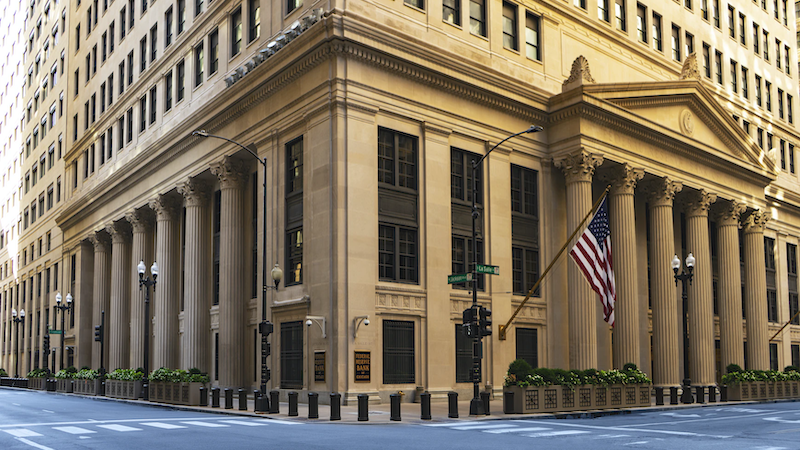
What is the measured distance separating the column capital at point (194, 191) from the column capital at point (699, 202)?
29.3 metres

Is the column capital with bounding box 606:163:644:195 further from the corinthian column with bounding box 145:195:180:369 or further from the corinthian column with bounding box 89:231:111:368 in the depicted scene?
the corinthian column with bounding box 89:231:111:368

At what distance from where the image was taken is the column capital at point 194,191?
4416 centimetres

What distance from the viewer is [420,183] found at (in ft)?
113

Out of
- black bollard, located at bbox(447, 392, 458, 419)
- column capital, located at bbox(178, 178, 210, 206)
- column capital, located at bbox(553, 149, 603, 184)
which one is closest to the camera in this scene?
black bollard, located at bbox(447, 392, 458, 419)

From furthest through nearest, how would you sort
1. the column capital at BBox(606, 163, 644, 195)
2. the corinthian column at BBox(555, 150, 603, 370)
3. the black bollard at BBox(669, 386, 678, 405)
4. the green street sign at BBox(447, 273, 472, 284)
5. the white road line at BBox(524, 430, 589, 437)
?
the column capital at BBox(606, 163, 644, 195) → the corinthian column at BBox(555, 150, 603, 370) → the black bollard at BBox(669, 386, 678, 405) → the green street sign at BBox(447, 273, 472, 284) → the white road line at BBox(524, 430, 589, 437)

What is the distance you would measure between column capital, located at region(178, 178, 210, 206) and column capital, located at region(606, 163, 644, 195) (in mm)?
23199

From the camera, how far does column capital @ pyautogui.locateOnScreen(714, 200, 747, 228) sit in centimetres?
4978

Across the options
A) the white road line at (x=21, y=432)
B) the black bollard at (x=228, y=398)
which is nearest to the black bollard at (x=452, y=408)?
the black bollard at (x=228, y=398)

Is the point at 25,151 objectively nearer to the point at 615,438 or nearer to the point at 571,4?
the point at 571,4

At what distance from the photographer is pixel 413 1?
117ft

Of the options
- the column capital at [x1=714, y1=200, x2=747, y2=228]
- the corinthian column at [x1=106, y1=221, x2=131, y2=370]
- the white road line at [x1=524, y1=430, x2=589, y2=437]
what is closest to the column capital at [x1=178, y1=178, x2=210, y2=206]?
the corinthian column at [x1=106, y1=221, x2=131, y2=370]

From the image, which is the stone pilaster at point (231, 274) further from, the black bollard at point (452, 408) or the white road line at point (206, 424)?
the black bollard at point (452, 408)

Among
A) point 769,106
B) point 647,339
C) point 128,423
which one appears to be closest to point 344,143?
point 128,423

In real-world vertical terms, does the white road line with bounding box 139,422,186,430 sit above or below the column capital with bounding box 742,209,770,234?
below
